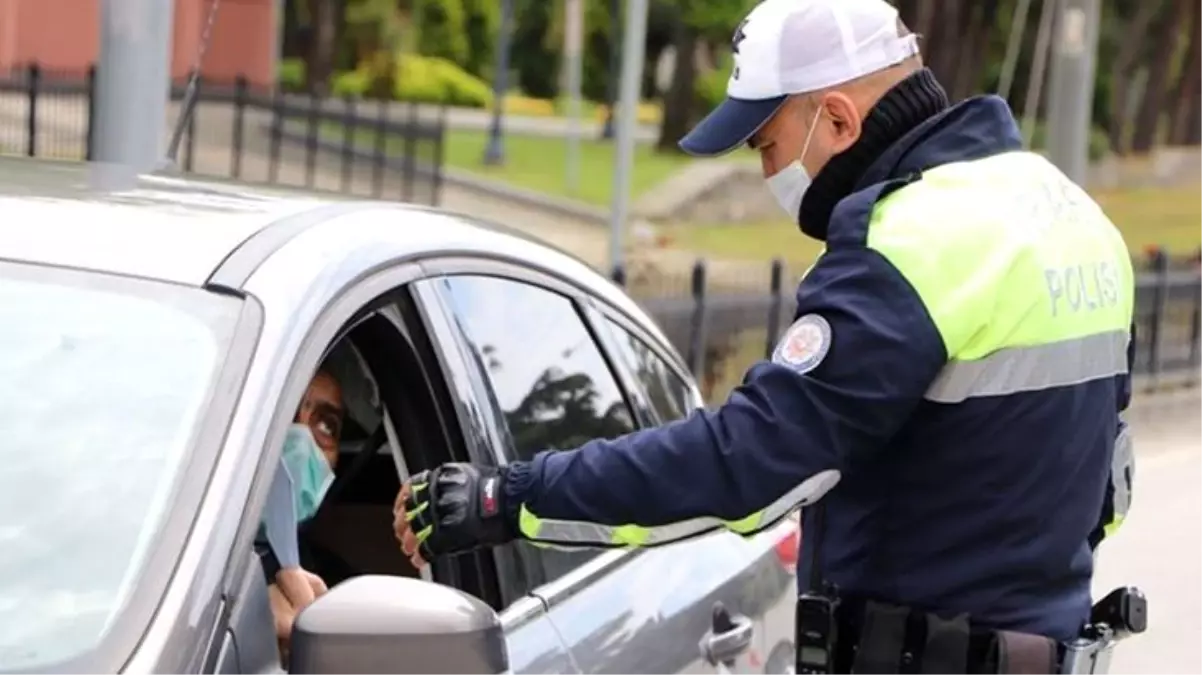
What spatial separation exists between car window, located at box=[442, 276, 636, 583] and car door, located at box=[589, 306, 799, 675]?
90 mm

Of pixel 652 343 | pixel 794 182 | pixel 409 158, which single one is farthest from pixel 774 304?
pixel 409 158

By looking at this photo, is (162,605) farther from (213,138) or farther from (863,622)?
(213,138)

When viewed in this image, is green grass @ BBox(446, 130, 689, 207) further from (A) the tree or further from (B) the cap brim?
(B) the cap brim

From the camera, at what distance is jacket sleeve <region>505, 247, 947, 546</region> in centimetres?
274

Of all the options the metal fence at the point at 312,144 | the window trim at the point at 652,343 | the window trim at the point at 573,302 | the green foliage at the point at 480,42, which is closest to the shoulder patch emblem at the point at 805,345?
the window trim at the point at 573,302

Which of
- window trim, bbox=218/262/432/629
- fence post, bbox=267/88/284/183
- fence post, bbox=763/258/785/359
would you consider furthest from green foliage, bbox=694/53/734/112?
window trim, bbox=218/262/432/629

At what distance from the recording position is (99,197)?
3061 millimetres

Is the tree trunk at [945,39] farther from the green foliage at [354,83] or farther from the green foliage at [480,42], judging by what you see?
the green foliage at [480,42]

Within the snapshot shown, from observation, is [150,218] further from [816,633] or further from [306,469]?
[816,633]

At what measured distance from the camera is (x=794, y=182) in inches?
123

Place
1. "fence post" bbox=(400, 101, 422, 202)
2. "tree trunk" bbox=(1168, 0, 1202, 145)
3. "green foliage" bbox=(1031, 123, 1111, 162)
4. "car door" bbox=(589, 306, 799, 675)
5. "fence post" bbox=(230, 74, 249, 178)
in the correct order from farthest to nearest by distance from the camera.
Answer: "tree trunk" bbox=(1168, 0, 1202, 145), "green foliage" bbox=(1031, 123, 1111, 162), "fence post" bbox=(400, 101, 422, 202), "fence post" bbox=(230, 74, 249, 178), "car door" bbox=(589, 306, 799, 675)

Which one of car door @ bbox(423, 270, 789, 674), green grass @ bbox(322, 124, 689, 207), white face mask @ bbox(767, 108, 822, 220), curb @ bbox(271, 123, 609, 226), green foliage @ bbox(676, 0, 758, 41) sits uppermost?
white face mask @ bbox(767, 108, 822, 220)

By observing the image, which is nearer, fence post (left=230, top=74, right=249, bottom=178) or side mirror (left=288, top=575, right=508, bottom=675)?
side mirror (left=288, top=575, right=508, bottom=675)

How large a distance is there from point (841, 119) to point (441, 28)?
2352 inches
